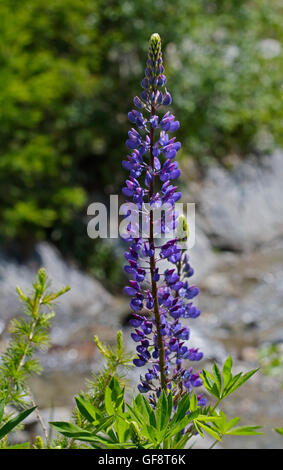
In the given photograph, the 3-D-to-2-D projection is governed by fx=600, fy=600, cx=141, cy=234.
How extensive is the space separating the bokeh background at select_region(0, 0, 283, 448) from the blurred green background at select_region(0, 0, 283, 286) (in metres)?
0.02

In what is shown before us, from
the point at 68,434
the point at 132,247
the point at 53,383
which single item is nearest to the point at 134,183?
the point at 132,247

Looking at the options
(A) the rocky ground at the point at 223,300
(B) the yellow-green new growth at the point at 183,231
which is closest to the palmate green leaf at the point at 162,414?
(B) the yellow-green new growth at the point at 183,231

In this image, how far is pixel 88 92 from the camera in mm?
8992

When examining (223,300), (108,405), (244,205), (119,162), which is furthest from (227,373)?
(244,205)

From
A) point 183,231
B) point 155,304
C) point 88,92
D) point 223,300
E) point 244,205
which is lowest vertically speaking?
point 155,304

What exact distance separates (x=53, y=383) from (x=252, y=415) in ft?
6.44

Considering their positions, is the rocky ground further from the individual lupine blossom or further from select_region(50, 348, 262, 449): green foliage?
select_region(50, 348, 262, 449): green foliage

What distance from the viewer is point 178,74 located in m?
9.11

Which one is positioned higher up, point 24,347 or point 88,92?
point 88,92

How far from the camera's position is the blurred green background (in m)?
7.51

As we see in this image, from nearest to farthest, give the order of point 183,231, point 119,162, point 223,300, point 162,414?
1. point 162,414
2. point 183,231
3. point 223,300
4. point 119,162

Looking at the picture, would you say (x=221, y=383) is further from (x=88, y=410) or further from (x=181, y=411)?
(x=88, y=410)

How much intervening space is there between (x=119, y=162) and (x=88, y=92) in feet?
3.75
